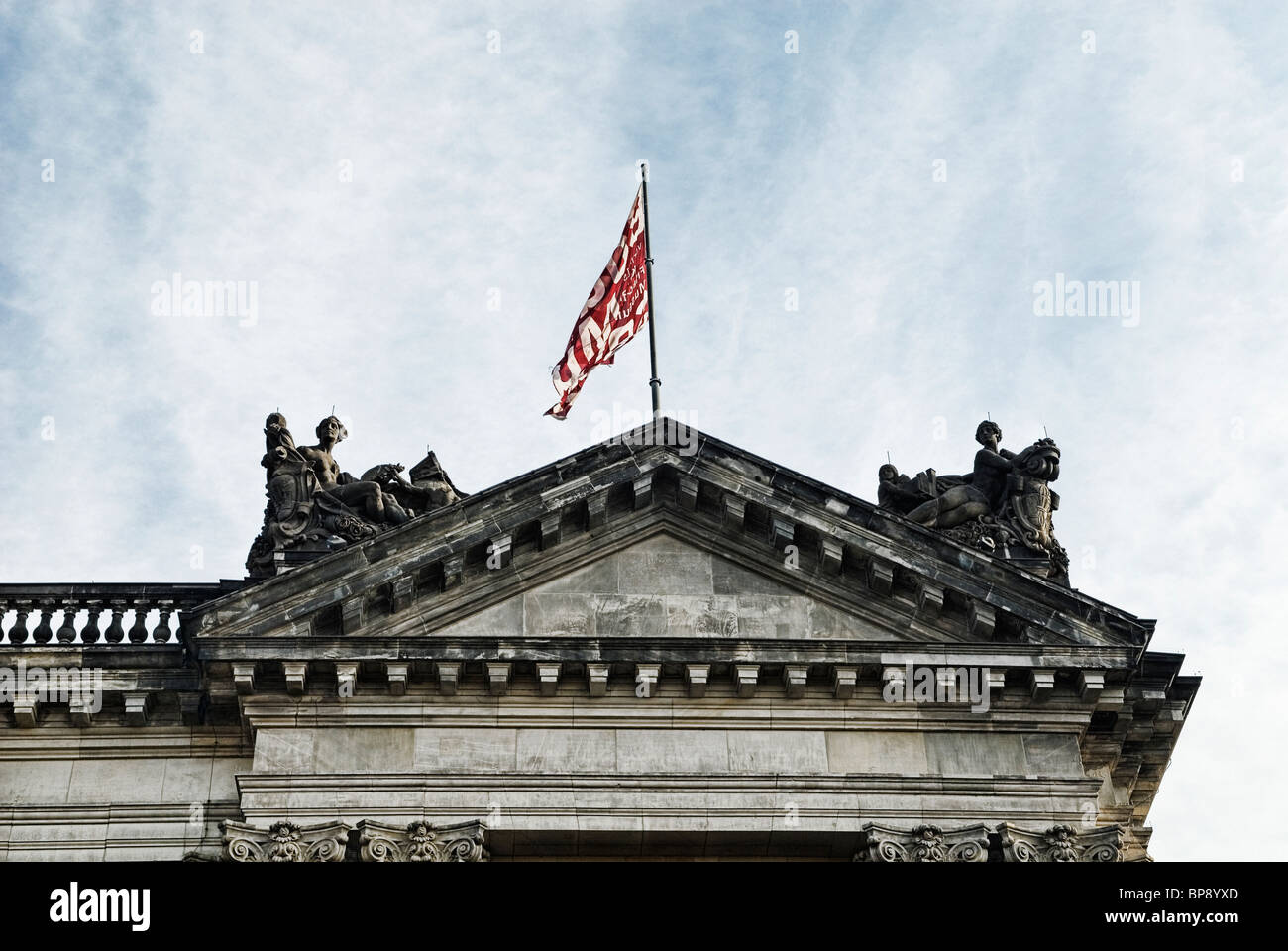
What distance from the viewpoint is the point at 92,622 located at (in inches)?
1124

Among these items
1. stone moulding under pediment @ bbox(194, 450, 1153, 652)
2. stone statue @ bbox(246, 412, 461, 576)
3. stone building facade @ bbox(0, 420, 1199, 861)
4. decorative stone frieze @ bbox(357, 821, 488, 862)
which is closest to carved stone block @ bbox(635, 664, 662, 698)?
stone building facade @ bbox(0, 420, 1199, 861)

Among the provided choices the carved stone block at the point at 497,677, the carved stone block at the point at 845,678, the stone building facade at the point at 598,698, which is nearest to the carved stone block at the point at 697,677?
the stone building facade at the point at 598,698

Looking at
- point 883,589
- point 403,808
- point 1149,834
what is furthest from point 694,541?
point 1149,834

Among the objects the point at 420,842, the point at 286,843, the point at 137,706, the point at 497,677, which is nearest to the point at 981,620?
the point at 497,677

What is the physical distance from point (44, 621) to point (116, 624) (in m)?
0.90

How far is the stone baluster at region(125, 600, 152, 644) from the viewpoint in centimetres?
2841

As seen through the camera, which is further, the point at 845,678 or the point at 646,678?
the point at 845,678

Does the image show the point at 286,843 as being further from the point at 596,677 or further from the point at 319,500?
the point at 319,500

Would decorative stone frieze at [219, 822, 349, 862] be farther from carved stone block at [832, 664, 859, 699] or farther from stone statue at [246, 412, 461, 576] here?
carved stone block at [832, 664, 859, 699]

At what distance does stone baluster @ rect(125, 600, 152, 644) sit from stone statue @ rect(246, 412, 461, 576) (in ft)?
4.73

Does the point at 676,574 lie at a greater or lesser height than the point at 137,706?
greater
